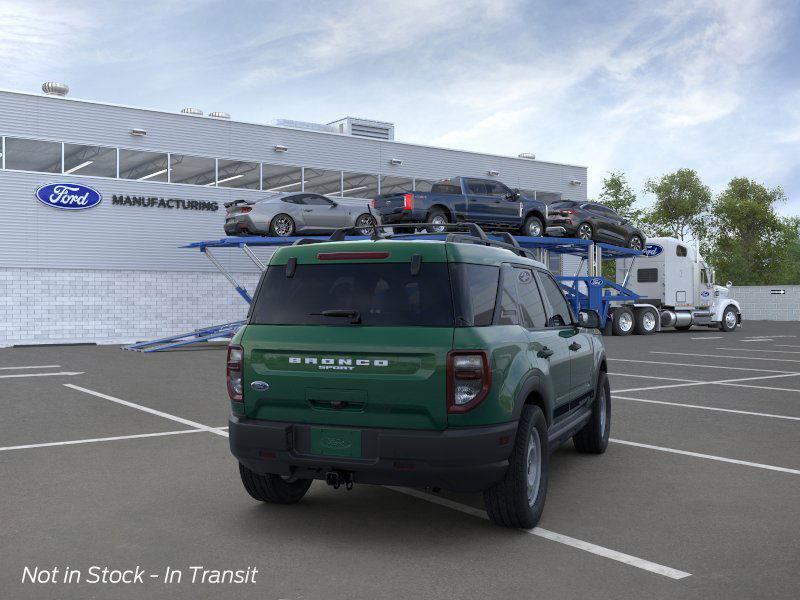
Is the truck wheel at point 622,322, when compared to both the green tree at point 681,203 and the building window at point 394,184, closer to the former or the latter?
the building window at point 394,184

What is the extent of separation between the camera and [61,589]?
13.6ft

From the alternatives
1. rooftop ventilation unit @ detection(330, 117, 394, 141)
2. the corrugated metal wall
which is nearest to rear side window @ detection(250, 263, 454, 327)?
the corrugated metal wall

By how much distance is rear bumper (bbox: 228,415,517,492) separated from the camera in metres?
4.68

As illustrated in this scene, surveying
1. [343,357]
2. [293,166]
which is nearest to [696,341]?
[293,166]

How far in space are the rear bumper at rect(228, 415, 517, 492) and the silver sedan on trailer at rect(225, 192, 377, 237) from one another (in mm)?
A: 17282

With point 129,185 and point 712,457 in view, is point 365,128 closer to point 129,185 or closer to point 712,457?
point 129,185

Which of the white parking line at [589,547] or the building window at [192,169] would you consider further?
the building window at [192,169]

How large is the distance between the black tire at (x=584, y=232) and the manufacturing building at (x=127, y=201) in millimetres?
9394

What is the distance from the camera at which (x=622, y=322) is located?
2991 centimetres

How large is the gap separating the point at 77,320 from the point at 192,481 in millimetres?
21536

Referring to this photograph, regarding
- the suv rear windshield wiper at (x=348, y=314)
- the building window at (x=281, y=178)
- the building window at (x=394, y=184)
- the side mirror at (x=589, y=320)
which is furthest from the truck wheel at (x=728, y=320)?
the suv rear windshield wiper at (x=348, y=314)

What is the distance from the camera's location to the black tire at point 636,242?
29.6m

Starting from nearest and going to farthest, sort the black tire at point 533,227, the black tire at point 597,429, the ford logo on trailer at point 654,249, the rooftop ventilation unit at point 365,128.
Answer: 1. the black tire at point 597,429
2. the black tire at point 533,227
3. the ford logo on trailer at point 654,249
4. the rooftop ventilation unit at point 365,128

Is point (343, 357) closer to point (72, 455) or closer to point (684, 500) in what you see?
point (684, 500)
